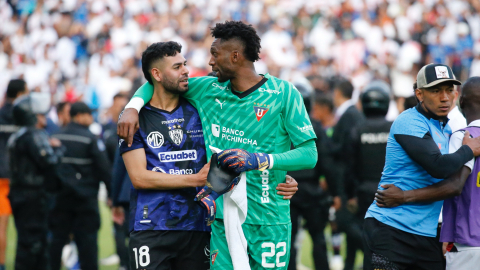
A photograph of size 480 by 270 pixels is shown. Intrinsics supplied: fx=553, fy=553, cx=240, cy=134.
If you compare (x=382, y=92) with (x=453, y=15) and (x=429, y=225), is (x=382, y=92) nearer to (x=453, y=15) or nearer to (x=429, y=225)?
(x=429, y=225)

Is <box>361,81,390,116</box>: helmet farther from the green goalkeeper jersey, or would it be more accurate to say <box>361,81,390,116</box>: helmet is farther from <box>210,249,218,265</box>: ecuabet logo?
<box>210,249,218,265</box>: ecuabet logo

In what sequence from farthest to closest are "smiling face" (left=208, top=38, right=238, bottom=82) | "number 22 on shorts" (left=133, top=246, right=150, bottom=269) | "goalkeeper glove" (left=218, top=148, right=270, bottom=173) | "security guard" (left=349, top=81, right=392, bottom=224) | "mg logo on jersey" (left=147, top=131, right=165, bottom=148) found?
"security guard" (left=349, top=81, right=392, bottom=224)
"mg logo on jersey" (left=147, top=131, right=165, bottom=148)
"number 22 on shorts" (left=133, top=246, right=150, bottom=269)
"smiling face" (left=208, top=38, right=238, bottom=82)
"goalkeeper glove" (left=218, top=148, right=270, bottom=173)

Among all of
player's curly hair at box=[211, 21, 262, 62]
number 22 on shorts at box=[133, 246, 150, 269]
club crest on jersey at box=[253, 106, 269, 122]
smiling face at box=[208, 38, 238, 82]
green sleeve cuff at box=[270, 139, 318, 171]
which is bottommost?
number 22 on shorts at box=[133, 246, 150, 269]

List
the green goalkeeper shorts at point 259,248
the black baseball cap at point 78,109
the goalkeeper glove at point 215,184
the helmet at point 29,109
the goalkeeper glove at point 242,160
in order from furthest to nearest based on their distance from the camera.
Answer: the black baseball cap at point 78,109, the helmet at point 29,109, the green goalkeeper shorts at point 259,248, the goalkeeper glove at point 215,184, the goalkeeper glove at point 242,160

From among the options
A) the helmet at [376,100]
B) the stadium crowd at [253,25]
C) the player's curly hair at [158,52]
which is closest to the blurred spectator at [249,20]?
the stadium crowd at [253,25]

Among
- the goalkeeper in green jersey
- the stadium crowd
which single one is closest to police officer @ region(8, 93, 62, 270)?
the goalkeeper in green jersey

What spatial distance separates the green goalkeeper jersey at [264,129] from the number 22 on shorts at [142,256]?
0.68m

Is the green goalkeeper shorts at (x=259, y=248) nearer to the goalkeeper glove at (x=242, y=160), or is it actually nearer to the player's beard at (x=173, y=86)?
the goalkeeper glove at (x=242, y=160)

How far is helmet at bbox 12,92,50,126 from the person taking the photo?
729cm

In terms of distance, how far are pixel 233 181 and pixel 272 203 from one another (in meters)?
0.42

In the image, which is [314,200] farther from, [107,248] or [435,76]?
[107,248]

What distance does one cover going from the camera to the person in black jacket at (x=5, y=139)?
8.30 m

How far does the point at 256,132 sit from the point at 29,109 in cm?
423

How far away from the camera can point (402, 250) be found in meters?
4.34
